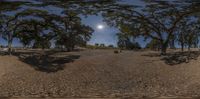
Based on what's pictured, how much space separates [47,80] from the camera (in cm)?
401

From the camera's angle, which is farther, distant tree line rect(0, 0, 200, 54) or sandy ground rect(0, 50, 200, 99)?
sandy ground rect(0, 50, 200, 99)

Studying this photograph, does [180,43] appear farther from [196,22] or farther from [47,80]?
[47,80]

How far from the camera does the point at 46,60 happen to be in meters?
3.95

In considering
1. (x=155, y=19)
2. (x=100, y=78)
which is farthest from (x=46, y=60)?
(x=155, y=19)

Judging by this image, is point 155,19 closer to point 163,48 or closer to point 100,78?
point 163,48

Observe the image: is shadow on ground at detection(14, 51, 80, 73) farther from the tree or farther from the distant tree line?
the tree

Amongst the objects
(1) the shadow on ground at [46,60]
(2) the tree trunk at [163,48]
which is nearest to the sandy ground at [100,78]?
(1) the shadow on ground at [46,60]

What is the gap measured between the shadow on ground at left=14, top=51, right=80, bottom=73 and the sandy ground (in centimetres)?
5

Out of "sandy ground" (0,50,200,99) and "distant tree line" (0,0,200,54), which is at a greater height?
"distant tree line" (0,0,200,54)

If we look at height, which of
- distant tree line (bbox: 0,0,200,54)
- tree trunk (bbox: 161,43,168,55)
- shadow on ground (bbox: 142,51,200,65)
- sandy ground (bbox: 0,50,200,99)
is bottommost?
sandy ground (bbox: 0,50,200,99)

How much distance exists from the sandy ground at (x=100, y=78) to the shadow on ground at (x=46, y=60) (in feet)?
0.16

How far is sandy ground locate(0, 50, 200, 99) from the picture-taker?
13.0 feet

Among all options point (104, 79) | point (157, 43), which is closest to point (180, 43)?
point (157, 43)

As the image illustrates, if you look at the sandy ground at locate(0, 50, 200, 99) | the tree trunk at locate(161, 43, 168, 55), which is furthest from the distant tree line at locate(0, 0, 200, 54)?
the sandy ground at locate(0, 50, 200, 99)
